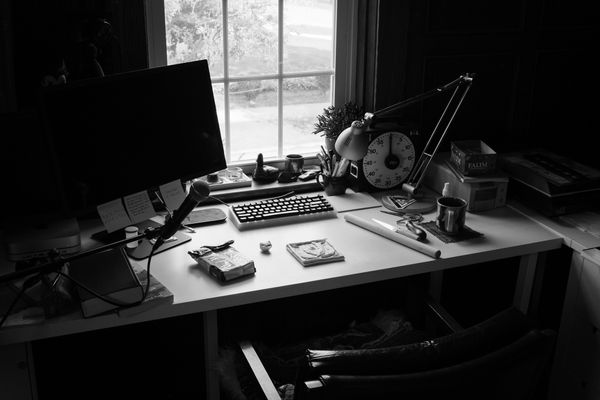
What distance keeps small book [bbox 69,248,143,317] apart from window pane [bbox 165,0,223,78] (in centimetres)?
87

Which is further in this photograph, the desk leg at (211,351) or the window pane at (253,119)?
the window pane at (253,119)

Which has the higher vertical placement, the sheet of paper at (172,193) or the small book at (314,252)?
the sheet of paper at (172,193)

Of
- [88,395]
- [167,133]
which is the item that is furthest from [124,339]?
[167,133]

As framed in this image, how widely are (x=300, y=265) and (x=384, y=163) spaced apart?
2.26 feet

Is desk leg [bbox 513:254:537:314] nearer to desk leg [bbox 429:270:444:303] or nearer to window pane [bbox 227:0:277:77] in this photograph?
desk leg [bbox 429:270:444:303]

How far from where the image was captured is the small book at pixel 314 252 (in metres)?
2.11

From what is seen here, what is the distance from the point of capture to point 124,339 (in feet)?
8.37

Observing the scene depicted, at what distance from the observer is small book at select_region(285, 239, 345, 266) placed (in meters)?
2.11

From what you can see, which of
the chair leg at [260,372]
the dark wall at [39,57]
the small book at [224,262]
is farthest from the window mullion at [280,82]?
the chair leg at [260,372]

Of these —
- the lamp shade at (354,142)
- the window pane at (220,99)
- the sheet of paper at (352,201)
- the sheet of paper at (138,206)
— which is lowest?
the sheet of paper at (352,201)

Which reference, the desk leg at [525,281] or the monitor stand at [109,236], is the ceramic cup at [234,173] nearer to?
the monitor stand at [109,236]

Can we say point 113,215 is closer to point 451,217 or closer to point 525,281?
point 451,217

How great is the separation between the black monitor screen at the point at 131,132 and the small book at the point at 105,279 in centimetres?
16

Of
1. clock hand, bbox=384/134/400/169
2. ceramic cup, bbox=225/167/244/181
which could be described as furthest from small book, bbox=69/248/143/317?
clock hand, bbox=384/134/400/169
